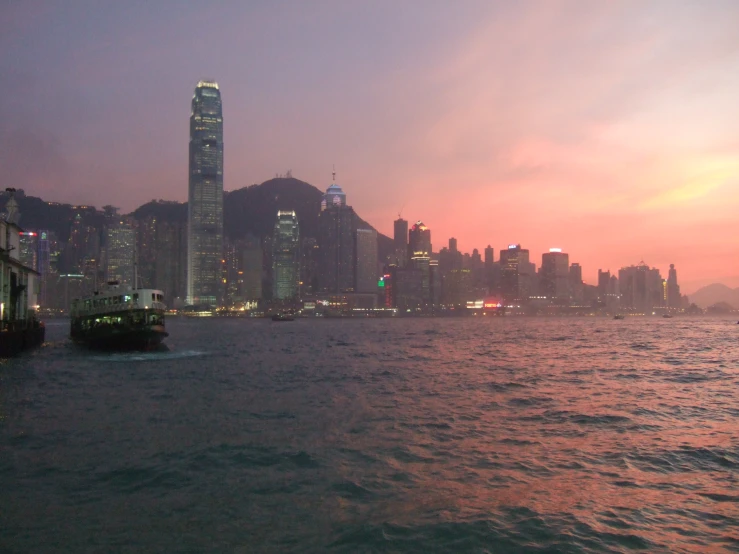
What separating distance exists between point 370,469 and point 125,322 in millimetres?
61174

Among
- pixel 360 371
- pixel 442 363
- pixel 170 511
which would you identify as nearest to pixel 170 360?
pixel 360 371

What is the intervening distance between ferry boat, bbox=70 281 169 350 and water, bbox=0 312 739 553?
33.6 m

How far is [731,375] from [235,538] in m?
44.8

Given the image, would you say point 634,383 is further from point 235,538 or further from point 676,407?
point 235,538

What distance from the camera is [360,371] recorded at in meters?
46.7

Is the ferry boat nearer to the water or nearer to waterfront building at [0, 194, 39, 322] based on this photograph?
waterfront building at [0, 194, 39, 322]

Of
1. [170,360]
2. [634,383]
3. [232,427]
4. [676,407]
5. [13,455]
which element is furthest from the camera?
[170,360]

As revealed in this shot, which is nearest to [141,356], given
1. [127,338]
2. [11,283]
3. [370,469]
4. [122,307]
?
[127,338]

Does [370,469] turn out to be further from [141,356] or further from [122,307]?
[122,307]

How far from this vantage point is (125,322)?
69500 mm

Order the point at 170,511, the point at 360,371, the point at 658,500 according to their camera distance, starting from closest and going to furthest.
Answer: the point at 170,511
the point at 658,500
the point at 360,371

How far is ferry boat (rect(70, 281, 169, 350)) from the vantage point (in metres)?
68.7

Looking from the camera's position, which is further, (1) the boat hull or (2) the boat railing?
(2) the boat railing

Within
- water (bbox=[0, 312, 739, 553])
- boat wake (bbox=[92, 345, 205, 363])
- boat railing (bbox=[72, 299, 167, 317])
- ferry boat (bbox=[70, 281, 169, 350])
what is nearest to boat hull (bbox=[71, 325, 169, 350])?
ferry boat (bbox=[70, 281, 169, 350])
